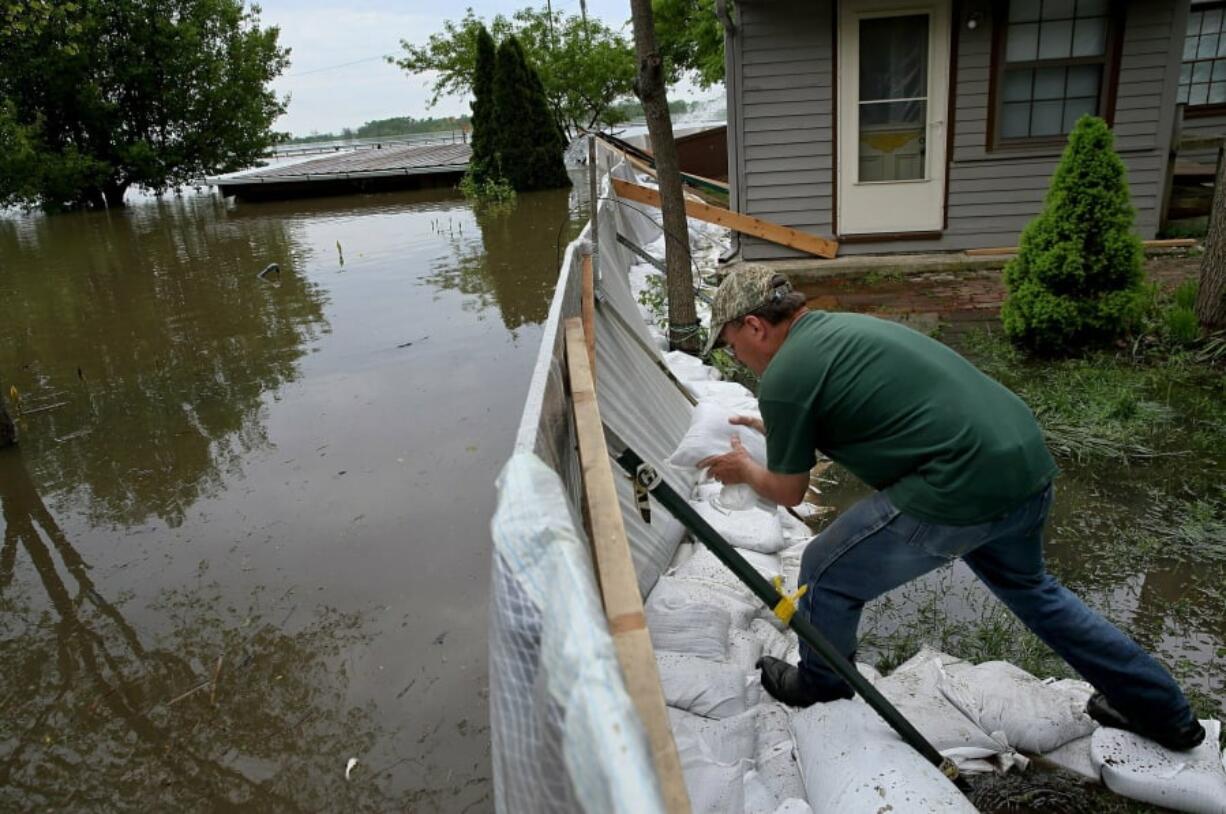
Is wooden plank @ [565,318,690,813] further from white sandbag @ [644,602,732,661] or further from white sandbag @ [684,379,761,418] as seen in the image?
white sandbag @ [684,379,761,418]

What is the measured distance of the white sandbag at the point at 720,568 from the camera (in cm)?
345

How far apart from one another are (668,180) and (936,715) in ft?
15.8

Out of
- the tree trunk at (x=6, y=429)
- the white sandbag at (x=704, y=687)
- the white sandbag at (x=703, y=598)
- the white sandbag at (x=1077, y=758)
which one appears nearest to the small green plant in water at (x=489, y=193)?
the tree trunk at (x=6, y=429)

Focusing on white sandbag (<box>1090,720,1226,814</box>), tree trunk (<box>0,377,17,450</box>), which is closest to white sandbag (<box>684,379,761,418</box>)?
white sandbag (<box>1090,720,1226,814</box>)

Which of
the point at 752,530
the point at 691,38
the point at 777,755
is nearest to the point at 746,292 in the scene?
the point at 777,755

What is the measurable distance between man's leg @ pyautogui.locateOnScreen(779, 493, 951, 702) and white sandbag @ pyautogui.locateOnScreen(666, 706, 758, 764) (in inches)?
9.0

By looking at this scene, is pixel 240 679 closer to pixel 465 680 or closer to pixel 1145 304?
pixel 465 680

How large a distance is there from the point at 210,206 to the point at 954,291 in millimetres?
23404

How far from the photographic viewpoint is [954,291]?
827 centimetres

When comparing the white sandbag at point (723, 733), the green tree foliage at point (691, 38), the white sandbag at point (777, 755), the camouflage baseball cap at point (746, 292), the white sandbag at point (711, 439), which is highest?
the green tree foliage at point (691, 38)

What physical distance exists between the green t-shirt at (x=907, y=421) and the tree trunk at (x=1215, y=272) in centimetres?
479

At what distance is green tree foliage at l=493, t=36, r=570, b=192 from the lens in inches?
792

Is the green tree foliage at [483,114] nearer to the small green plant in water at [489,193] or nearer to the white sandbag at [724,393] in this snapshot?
the small green plant in water at [489,193]

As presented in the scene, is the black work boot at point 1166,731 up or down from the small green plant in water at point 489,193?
down
